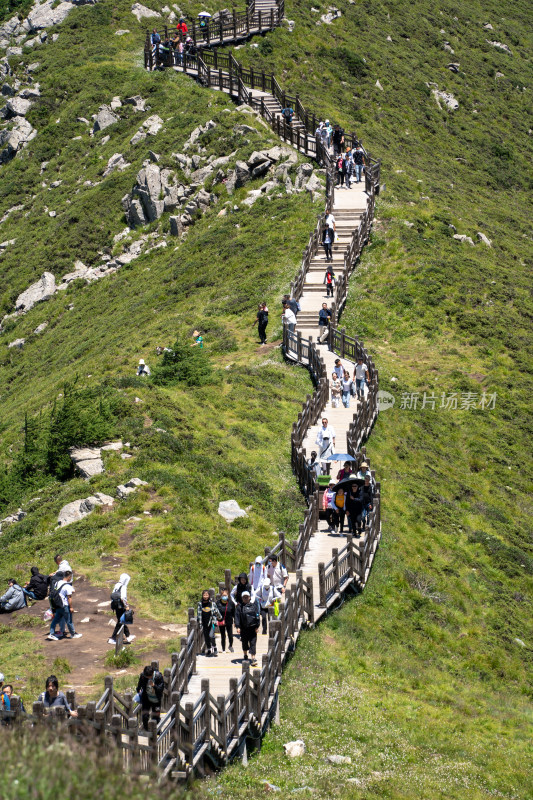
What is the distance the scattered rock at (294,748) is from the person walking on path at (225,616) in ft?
7.63

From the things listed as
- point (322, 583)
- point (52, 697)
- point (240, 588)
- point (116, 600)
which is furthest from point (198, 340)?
point (52, 697)

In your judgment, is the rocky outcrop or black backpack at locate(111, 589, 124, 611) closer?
black backpack at locate(111, 589, 124, 611)

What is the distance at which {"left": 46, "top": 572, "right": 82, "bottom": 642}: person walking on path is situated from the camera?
60.5 ft

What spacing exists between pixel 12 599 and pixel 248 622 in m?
5.74

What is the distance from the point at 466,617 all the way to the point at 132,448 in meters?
9.87

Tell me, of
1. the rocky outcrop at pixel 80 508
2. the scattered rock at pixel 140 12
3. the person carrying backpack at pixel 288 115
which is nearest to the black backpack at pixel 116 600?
the rocky outcrop at pixel 80 508

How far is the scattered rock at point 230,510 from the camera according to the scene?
978 inches

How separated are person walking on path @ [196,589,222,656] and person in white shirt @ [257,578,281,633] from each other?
1.29 m

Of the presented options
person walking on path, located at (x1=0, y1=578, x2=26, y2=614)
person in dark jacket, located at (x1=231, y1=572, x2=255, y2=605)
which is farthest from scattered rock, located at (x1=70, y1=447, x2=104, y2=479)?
person in dark jacket, located at (x1=231, y1=572, x2=255, y2=605)

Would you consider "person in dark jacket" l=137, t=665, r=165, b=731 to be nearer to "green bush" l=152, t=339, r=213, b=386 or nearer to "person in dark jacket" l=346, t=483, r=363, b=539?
"person in dark jacket" l=346, t=483, r=363, b=539

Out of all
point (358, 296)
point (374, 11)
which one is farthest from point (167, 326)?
point (374, 11)

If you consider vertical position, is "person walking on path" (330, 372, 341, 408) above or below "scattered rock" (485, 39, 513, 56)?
below

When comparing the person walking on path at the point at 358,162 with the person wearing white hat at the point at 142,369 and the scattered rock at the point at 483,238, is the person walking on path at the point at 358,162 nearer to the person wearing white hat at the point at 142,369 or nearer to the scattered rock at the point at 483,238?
the scattered rock at the point at 483,238

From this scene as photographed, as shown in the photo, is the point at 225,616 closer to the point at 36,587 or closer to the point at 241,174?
the point at 36,587
